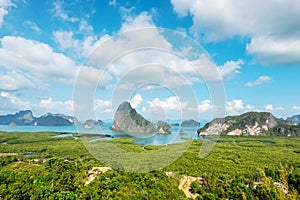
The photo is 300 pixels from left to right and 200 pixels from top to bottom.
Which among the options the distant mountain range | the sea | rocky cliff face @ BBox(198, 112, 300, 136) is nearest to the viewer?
the sea

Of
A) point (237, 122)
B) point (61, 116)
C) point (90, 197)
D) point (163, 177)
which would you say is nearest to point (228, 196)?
point (163, 177)

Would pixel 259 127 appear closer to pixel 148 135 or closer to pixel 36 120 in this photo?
pixel 148 135

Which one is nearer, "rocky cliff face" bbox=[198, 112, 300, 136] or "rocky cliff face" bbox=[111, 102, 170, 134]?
"rocky cliff face" bbox=[111, 102, 170, 134]

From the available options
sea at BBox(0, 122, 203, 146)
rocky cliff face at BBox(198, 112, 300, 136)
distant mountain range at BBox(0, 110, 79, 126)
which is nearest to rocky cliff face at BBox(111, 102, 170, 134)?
sea at BBox(0, 122, 203, 146)

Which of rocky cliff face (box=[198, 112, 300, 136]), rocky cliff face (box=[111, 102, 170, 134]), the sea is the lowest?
the sea

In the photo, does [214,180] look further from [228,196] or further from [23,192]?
[23,192]

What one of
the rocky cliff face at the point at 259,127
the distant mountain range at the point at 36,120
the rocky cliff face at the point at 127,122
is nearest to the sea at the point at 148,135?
the rocky cliff face at the point at 127,122

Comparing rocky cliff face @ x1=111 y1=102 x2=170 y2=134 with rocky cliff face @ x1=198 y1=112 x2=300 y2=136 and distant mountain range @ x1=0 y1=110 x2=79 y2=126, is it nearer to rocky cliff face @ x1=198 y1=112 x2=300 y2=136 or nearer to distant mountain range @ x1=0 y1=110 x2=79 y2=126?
rocky cliff face @ x1=198 y1=112 x2=300 y2=136

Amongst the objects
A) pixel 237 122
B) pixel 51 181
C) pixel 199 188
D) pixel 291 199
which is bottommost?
pixel 199 188

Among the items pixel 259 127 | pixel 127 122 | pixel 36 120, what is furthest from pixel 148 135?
pixel 36 120

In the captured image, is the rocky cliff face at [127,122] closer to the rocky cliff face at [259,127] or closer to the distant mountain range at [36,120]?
the rocky cliff face at [259,127]

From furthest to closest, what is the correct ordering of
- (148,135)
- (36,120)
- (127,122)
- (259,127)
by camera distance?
(36,120) < (259,127) < (127,122) < (148,135)
